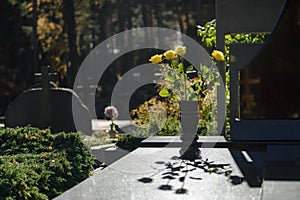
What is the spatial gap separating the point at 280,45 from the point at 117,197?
429cm

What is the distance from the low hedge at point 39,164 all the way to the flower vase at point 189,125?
5.02 feet

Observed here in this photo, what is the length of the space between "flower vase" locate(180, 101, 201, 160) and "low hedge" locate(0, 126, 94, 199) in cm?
153

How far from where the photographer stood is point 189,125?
874 cm

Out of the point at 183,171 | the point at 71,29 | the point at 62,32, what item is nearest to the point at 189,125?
the point at 183,171

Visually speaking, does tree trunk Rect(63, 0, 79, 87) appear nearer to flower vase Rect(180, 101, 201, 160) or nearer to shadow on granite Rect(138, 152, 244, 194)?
flower vase Rect(180, 101, 201, 160)

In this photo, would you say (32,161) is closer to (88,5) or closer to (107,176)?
(107,176)

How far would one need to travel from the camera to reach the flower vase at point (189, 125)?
28.0ft

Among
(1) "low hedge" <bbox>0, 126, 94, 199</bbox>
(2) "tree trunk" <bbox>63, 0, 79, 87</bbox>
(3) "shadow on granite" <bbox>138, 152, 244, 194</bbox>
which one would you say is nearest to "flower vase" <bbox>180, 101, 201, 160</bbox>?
(3) "shadow on granite" <bbox>138, 152, 244, 194</bbox>

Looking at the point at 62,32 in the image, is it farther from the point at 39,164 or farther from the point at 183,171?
the point at 183,171

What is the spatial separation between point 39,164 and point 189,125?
242 centimetres

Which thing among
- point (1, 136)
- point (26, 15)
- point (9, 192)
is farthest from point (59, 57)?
point (9, 192)

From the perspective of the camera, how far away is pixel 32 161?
776cm

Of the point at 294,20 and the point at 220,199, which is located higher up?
the point at 294,20

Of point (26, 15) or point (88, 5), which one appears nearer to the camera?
point (26, 15)
